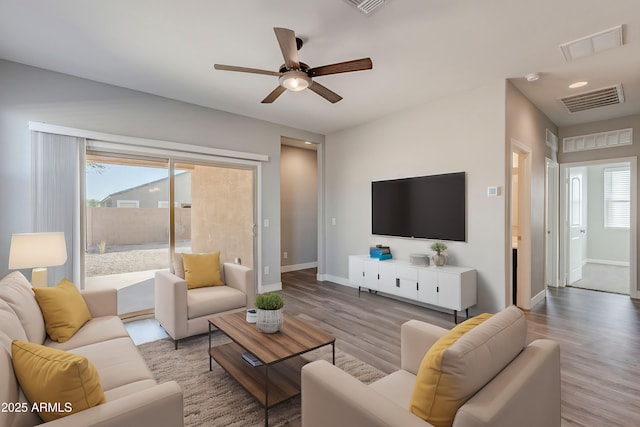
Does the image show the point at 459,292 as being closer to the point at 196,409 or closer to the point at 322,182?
the point at 196,409

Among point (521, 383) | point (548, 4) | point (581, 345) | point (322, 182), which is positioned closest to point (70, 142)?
point (322, 182)

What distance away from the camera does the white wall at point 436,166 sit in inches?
136

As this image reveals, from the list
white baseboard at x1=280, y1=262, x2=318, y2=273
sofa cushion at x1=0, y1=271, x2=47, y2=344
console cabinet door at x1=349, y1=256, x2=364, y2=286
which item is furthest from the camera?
white baseboard at x1=280, y1=262, x2=318, y2=273

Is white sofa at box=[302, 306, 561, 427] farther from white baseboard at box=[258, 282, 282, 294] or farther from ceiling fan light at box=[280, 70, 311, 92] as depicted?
white baseboard at box=[258, 282, 282, 294]

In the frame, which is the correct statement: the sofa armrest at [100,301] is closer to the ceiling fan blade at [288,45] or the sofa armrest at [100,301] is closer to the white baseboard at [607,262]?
the ceiling fan blade at [288,45]

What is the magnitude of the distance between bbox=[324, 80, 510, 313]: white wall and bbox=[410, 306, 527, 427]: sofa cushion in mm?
2673

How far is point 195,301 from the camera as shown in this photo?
2.91 metres

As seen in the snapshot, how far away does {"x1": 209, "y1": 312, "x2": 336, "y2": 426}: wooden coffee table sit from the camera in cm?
183

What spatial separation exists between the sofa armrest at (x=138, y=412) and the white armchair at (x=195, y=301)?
167 cm

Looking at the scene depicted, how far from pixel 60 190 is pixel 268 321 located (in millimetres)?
2751

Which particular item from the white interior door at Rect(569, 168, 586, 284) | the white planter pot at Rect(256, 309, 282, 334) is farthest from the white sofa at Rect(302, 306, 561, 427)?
the white interior door at Rect(569, 168, 586, 284)

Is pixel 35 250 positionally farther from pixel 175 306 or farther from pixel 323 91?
pixel 323 91

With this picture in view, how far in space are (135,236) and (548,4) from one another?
4592 millimetres

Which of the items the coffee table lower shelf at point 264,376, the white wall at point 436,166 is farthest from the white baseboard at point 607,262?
the coffee table lower shelf at point 264,376
